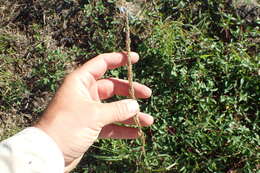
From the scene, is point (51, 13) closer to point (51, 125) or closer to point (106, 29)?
point (106, 29)

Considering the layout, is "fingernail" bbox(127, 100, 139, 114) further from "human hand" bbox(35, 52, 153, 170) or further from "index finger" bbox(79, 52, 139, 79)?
"index finger" bbox(79, 52, 139, 79)

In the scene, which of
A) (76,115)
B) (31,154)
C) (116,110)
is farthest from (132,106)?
(31,154)

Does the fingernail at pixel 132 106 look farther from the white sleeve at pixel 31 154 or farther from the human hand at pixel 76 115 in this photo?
the white sleeve at pixel 31 154

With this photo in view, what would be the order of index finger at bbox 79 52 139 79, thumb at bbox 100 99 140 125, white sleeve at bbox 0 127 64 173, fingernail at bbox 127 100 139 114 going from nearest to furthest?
1. white sleeve at bbox 0 127 64 173
2. thumb at bbox 100 99 140 125
3. fingernail at bbox 127 100 139 114
4. index finger at bbox 79 52 139 79

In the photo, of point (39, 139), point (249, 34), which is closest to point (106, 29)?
point (249, 34)

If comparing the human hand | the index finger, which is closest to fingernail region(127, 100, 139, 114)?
the human hand

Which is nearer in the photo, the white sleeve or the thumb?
the white sleeve

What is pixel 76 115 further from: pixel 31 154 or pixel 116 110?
pixel 31 154

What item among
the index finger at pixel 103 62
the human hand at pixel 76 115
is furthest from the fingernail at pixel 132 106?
the index finger at pixel 103 62
